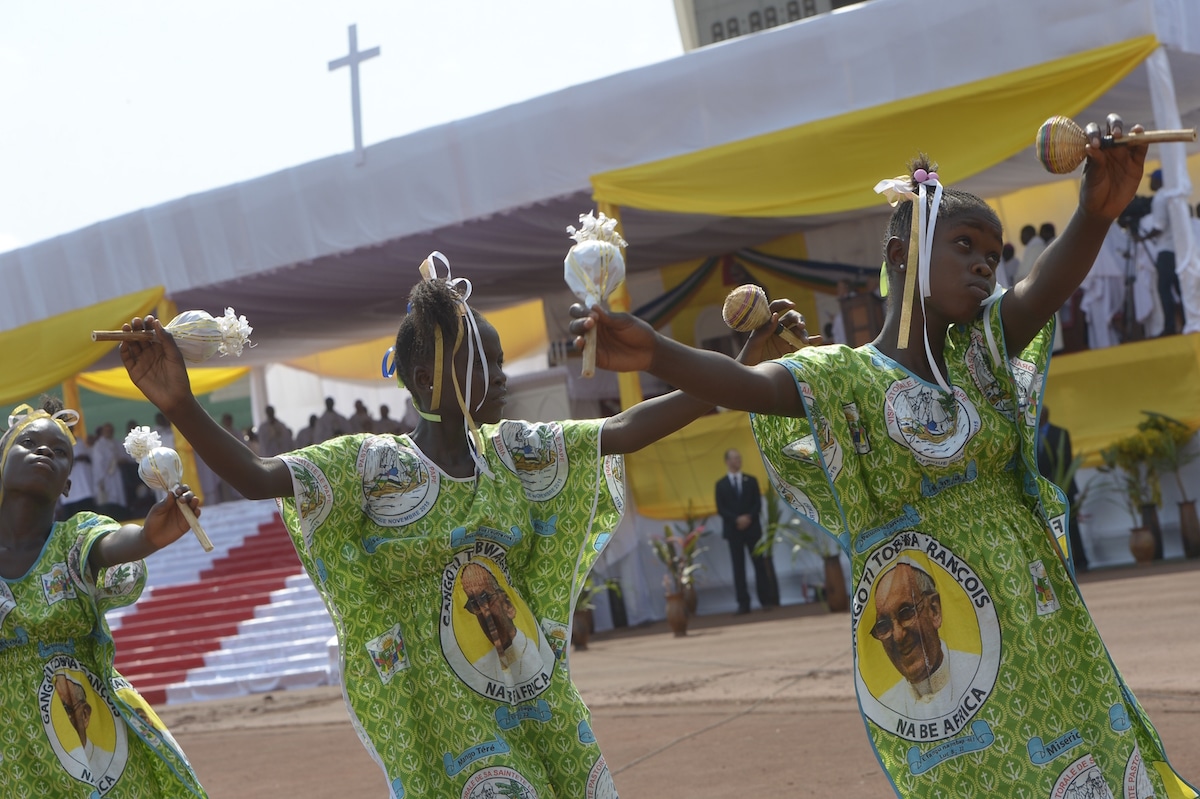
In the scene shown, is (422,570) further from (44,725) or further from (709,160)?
(709,160)

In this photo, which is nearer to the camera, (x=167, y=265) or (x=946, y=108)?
(x=946, y=108)

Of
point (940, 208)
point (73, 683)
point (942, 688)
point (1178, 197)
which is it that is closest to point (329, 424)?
point (1178, 197)

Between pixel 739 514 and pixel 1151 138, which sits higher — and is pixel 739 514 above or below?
below

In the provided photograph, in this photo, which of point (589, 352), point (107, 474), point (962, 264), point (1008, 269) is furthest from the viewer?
point (107, 474)

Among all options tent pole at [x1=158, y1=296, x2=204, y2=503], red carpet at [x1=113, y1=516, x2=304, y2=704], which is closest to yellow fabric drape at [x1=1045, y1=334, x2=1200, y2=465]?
red carpet at [x1=113, y1=516, x2=304, y2=704]

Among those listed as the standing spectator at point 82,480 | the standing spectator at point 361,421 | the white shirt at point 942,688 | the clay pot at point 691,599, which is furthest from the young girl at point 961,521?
the standing spectator at point 82,480

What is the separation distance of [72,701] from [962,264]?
3159mm

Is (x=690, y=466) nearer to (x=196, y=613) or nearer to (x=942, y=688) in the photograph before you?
(x=196, y=613)

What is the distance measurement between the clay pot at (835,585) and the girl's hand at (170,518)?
851cm

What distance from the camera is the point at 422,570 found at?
11.3 ft

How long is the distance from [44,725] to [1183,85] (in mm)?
12416

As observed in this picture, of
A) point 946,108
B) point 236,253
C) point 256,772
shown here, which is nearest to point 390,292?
point 236,253

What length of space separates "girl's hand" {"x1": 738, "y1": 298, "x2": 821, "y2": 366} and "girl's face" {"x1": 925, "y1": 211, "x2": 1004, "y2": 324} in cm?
56

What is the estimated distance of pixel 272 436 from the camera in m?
20.5
